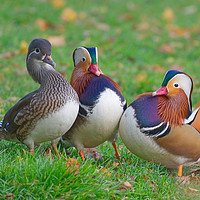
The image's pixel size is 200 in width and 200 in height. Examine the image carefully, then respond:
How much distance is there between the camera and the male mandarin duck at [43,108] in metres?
3.25

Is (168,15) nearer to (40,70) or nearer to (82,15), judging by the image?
(82,15)

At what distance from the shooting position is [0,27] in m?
7.57

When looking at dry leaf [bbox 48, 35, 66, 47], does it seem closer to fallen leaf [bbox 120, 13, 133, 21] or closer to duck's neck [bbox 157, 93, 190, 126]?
fallen leaf [bbox 120, 13, 133, 21]

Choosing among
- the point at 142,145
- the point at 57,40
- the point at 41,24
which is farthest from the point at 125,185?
the point at 41,24

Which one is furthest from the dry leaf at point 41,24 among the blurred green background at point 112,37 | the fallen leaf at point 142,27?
the fallen leaf at point 142,27

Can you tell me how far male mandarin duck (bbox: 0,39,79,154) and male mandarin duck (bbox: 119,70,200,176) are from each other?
48 cm

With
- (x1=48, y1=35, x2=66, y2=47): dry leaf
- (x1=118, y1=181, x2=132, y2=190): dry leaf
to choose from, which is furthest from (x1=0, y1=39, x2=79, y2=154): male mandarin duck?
(x1=48, y1=35, x2=66, y2=47): dry leaf

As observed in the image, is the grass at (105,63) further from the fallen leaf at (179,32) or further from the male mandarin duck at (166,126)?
the male mandarin duck at (166,126)

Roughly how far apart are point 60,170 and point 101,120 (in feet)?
2.40

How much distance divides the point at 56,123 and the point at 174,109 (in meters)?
0.92

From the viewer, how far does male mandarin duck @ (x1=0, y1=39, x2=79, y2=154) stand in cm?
325

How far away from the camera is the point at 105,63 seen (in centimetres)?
666

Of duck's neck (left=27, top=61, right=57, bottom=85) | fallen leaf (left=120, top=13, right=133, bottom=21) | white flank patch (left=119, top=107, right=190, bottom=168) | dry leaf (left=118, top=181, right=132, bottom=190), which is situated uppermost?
fallen leaf (left=120, top=13, right=133, bottom=21)

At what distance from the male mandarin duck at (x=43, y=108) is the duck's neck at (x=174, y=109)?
0.66 meters
